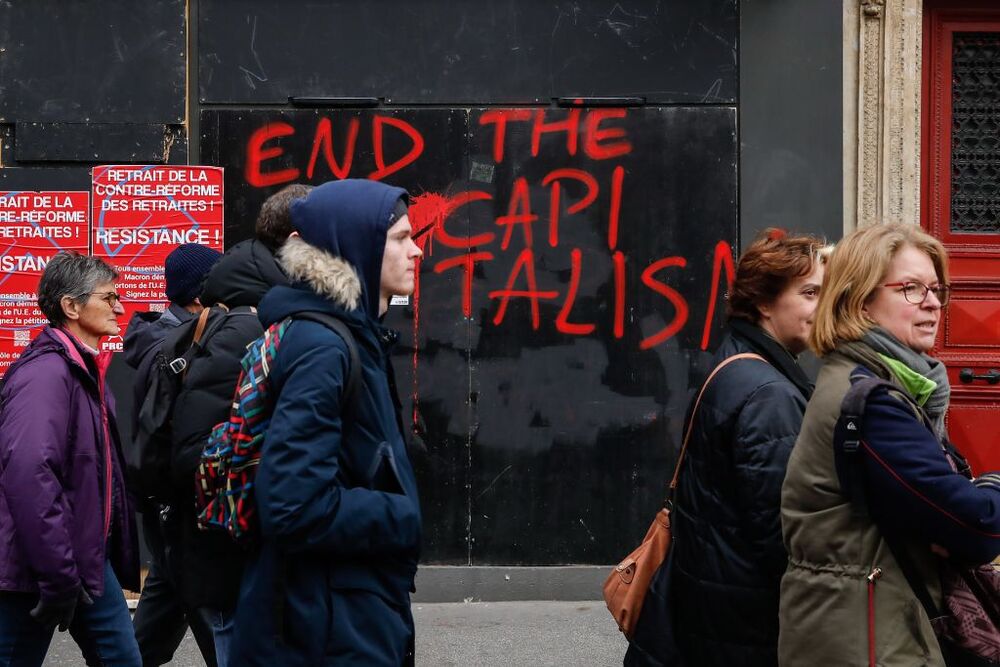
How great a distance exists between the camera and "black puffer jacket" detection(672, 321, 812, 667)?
2973mm

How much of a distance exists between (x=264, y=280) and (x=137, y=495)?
897 mm

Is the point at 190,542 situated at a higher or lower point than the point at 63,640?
higher

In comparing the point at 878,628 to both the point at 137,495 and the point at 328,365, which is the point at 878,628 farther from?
the point at 137,495

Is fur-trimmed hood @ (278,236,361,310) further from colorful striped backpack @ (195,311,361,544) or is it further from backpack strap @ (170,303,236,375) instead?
backpack strap @ (170,303,236,375)

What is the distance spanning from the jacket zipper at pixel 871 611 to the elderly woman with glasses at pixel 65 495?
7.79ft

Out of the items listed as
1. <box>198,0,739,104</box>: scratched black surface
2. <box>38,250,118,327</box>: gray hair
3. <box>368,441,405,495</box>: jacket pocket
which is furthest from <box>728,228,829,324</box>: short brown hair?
<box>198,0,739,104</box>: scratched black surface

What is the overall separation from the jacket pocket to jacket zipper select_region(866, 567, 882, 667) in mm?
1054

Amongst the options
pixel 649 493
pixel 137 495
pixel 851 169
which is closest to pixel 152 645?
pixel 137 495

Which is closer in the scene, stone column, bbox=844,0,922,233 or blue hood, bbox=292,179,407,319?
blue hood, bbox=292,179,407,319

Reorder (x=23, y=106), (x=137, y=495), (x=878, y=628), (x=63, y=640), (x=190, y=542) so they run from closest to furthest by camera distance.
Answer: (x=878, y=628)
(x=190, y=542)
(x=137, y=495)
(x=63, y=640)
(x=23, y=106)

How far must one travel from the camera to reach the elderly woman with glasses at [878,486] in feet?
→ 8.12

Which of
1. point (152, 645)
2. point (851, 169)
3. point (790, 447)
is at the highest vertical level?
point (851, 169)

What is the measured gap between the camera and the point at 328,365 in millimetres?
2596

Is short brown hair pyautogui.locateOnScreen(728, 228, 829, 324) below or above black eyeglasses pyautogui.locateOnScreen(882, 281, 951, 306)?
above
